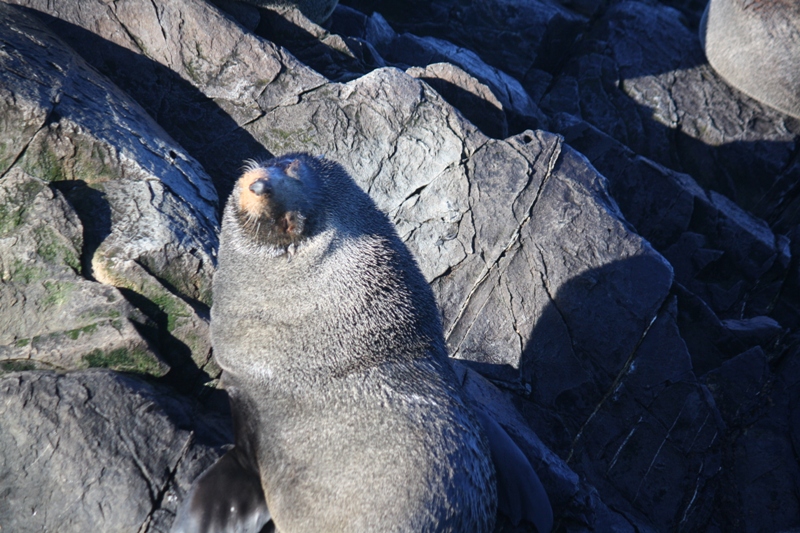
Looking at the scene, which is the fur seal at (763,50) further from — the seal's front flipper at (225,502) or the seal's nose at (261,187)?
the seal's front flipper at (225,502)

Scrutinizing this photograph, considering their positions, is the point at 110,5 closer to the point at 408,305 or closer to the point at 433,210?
the point at 433,210

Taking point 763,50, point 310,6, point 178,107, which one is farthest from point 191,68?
point 763,50

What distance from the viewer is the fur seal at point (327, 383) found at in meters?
3.15

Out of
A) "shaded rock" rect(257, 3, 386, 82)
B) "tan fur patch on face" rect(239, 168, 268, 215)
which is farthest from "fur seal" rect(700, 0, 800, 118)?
"tan fur patch on face" rect(239, 168, 268, 215)

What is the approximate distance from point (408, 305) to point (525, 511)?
51.9 inches

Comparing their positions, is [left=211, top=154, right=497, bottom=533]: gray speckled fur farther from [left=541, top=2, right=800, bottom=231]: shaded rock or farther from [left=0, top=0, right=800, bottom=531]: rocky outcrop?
[left=541, top=2, right=800, bottom=231]: shaded rock

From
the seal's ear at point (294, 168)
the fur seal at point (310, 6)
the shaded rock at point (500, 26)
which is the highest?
the shaded rock at point (500, 26)

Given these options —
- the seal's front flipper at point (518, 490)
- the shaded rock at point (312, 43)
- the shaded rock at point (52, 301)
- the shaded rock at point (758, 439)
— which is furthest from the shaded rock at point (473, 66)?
the shaded rock at point (52, 301)

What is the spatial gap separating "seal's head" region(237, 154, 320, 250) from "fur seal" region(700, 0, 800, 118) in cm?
751

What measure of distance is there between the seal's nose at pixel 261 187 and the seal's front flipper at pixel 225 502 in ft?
4.25

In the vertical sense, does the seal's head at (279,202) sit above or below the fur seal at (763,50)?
below

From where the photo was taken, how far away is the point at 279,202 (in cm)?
313

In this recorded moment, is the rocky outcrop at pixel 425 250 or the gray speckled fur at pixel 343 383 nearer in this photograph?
the gray speckled fur at pixel 343 383

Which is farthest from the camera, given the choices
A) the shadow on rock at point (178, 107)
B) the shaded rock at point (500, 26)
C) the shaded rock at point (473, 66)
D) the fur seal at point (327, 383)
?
the shaded rock at point (500, 26)
